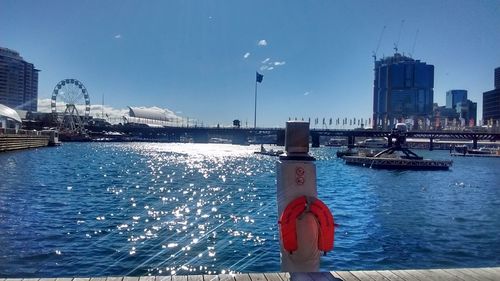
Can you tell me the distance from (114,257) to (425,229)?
14206 millimetres

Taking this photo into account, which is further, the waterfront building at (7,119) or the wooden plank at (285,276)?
the waterfront building at (7,119)

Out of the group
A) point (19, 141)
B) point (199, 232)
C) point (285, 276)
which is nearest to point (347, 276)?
point (285, 276)

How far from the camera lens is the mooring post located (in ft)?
17.9

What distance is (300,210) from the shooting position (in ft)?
17.9

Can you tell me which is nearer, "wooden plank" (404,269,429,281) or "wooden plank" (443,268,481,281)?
"wooden plank" (404,269,429,281)

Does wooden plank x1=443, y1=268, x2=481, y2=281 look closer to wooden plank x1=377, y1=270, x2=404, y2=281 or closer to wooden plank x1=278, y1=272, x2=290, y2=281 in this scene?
wooden plank x1=377, y1=270, x2=404, y2=281

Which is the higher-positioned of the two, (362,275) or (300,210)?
(300,210)

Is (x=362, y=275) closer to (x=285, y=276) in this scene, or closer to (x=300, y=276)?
(x=300, y=276)

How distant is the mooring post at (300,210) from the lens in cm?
546

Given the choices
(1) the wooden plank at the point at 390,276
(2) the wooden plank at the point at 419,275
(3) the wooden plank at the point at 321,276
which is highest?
(3) the wooden plank at the point at 321,276

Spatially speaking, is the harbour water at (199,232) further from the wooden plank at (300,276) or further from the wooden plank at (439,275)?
the wooden plank at (300,276)

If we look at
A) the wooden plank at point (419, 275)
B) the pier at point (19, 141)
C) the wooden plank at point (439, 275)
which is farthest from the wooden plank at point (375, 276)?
the pier at point (19, 141)

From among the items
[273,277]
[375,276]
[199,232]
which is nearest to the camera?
[273,277]

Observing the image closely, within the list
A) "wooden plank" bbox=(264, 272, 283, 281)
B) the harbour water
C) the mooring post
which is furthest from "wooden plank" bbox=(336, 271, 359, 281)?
the harbour water
